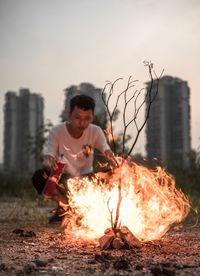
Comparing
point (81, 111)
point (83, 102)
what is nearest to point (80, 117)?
point (81, 111)

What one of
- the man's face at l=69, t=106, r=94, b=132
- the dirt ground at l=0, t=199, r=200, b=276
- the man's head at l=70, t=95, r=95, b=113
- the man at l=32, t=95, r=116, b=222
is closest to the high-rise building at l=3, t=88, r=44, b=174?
the man at l=32, t=95, r=116, b=222

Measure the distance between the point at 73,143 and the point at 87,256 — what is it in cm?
239

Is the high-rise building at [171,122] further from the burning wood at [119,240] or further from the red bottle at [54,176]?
the burning wood at [119,240]

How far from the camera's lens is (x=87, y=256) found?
3.88 m

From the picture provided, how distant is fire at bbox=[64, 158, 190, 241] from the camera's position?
4340 mm

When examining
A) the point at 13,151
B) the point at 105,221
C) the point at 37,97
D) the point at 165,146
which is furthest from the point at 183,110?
the point at 105,221

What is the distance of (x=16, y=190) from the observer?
13.8 m

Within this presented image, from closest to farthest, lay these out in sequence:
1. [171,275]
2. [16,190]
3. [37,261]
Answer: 1. [171,275]
2. [37,261]
3. [16,190]

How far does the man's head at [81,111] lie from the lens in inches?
217

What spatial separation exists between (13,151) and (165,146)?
12.4m

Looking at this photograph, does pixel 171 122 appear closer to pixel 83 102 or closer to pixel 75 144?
pixel 75 144

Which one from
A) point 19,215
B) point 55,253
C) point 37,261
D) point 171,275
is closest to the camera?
point 171,275

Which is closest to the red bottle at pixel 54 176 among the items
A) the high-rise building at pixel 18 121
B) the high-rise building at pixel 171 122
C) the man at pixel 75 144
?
the man at pixel 75 144

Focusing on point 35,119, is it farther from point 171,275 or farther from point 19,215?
point 171,275
